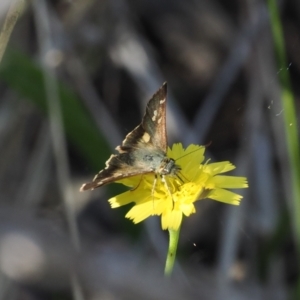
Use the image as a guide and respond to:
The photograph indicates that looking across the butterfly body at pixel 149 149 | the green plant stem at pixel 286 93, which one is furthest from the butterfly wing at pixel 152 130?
the green plant stem at pixel 286 93

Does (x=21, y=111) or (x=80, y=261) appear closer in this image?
(x=80, y=261)

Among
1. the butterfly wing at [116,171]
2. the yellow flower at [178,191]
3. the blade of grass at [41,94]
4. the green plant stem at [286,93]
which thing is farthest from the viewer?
the blade of grass at [41,94]

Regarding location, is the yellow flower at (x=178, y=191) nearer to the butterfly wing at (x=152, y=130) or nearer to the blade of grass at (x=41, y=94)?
the butterfly wing at (x=152, y=130)

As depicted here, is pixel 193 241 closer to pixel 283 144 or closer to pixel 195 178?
pixel 283 144

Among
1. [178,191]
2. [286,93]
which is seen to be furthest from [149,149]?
[286,93]

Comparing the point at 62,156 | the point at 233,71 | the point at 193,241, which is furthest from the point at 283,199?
the point at 62,156

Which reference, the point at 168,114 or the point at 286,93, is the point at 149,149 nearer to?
the point at 286,93
